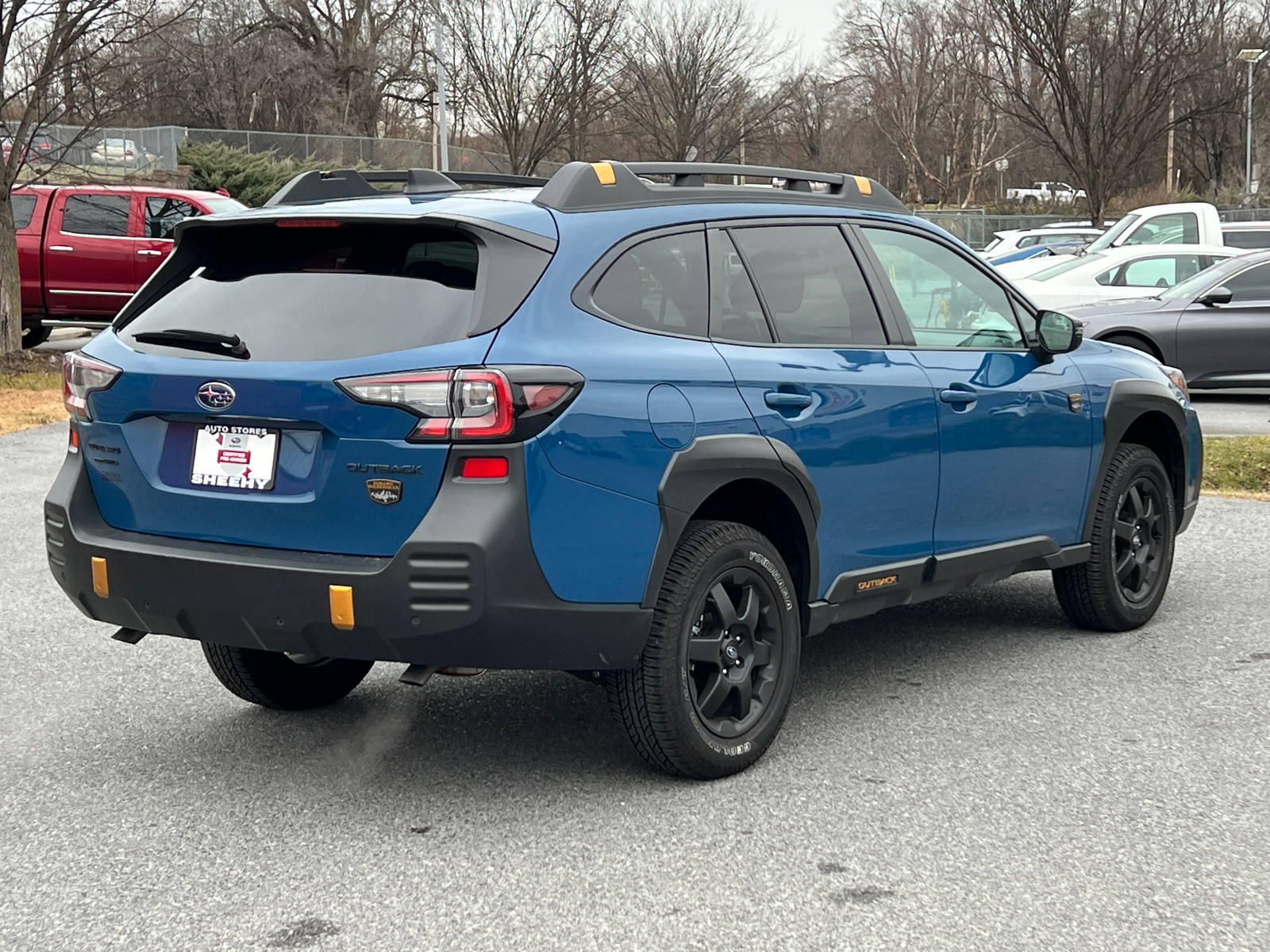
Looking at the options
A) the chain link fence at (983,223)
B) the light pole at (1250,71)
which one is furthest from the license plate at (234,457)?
the light pole at (1250,71)

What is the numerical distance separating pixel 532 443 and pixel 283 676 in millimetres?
1750

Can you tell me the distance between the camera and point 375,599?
3.90 meters

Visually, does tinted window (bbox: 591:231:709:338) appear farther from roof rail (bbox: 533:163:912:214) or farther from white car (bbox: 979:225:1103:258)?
white car (bbox: 979:225:1103:258)

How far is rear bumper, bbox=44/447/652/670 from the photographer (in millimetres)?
3867

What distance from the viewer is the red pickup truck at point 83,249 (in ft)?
63.2

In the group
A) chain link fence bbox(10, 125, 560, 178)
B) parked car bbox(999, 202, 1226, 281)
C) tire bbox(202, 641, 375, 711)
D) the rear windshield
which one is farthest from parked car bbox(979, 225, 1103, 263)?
the rear windshield

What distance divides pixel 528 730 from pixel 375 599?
1265 millimetres

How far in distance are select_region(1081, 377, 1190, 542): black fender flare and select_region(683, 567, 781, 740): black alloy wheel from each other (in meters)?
2.06

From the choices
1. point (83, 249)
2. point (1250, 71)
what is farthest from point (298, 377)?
point (1250, 71)

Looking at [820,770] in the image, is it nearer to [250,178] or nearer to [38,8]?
[38,8]

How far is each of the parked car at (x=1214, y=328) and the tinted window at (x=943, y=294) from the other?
964 cm

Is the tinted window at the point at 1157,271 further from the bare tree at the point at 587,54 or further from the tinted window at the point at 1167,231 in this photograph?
the bare tree at the point at 587,54

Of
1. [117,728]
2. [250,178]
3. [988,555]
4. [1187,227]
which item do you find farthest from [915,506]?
[250,178]

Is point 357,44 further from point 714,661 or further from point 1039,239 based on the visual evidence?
point 714,661
